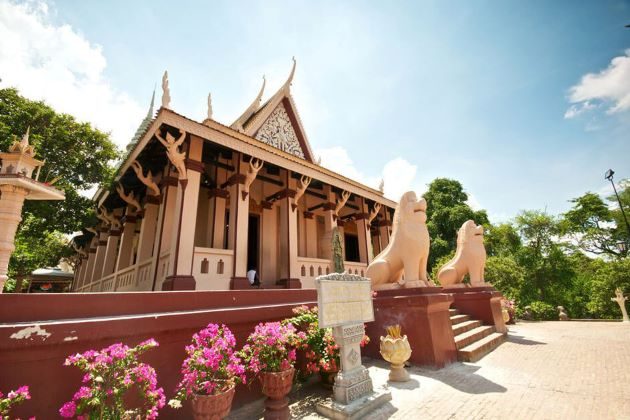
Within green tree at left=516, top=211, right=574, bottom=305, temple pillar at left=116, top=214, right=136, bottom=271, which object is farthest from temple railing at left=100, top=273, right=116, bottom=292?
green tree at left=516, top=211, right=574, bottom=305

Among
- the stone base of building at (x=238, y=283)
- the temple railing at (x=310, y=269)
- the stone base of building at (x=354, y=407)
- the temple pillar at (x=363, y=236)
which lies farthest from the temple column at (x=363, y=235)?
the stone base of building at (x=354, y=407)

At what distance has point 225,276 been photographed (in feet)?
20.6

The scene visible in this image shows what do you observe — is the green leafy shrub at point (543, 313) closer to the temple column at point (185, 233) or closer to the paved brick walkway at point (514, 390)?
the paved brick walkway at point (514, 390)

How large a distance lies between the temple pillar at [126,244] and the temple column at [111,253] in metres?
1.19

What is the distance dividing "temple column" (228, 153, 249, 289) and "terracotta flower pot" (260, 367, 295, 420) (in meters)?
3.44

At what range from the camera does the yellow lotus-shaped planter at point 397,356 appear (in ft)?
13.4

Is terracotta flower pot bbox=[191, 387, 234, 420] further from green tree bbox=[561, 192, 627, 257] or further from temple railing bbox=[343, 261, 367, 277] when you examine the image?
green tree bbox=[561, 192, 627, 257]

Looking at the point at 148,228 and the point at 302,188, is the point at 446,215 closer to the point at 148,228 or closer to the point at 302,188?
the point at 302,188

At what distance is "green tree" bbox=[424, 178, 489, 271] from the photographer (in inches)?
845

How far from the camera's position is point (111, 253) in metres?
10.2

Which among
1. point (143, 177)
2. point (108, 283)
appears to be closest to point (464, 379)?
point (143, 177)

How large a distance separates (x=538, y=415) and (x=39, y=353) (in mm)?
4756

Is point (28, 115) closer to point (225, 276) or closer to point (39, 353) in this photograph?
point (225, 276)

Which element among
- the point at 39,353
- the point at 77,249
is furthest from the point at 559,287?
the point at 77,249
